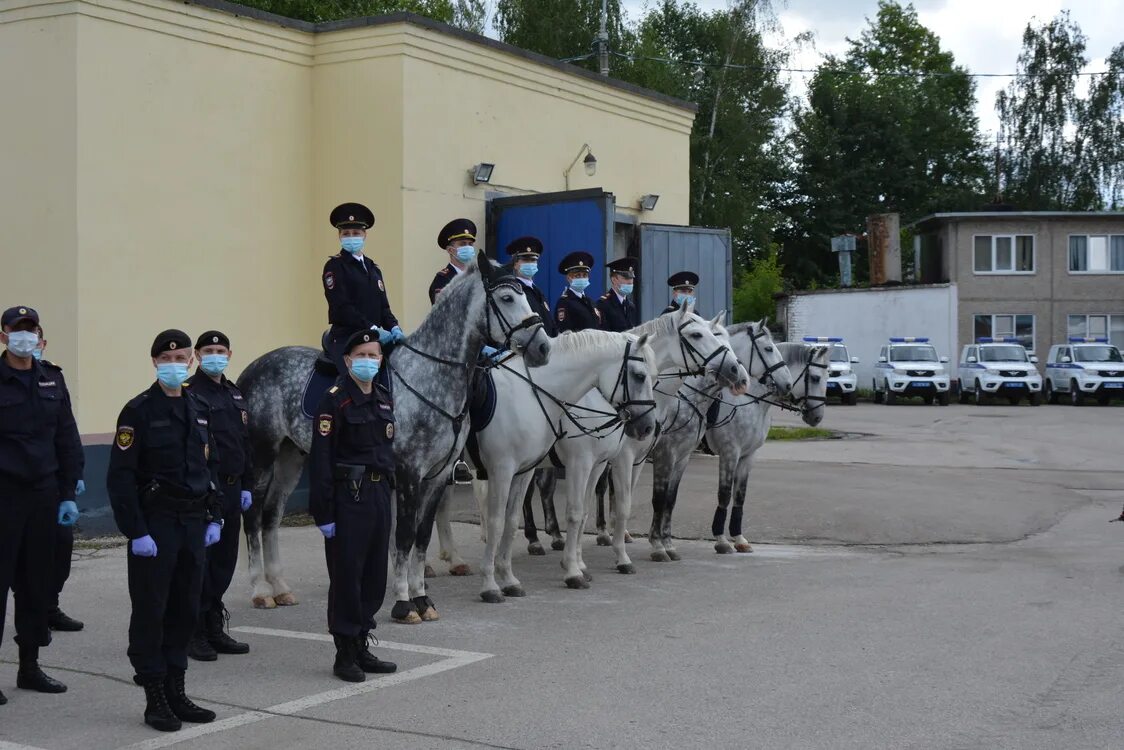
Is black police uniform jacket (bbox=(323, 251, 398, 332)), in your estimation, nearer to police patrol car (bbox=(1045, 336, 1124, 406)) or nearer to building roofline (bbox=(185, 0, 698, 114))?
building roofline (bbox=(185, 0, 698, 114))

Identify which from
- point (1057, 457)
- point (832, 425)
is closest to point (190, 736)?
point (1057, 457)

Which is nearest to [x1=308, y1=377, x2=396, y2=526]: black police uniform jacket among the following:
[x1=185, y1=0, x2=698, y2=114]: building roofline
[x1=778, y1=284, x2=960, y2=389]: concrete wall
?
[x1=185, y1=0, x2=698, y2=114]: building roofline

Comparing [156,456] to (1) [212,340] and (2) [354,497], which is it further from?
(1) [212,340]

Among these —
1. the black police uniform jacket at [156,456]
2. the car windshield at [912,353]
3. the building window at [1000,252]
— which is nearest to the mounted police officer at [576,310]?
the black police uniform jacket at [156,456]

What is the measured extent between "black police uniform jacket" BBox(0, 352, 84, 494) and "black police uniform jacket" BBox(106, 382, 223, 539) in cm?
87

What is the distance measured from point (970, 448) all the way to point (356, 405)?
60.5ft

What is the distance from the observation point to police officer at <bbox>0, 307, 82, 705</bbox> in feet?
22.2

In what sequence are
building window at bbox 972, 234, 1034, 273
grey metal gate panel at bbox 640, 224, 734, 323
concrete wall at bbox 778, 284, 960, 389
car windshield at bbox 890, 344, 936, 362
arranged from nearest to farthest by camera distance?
grey metal gate panel at bbox 640, 224, 734, 323, car windshield at bbox 890, 344, 936, 362, concrete wall at bbox 778, 284, 960, 389, building window at bbox 972, 234, 1034, 273

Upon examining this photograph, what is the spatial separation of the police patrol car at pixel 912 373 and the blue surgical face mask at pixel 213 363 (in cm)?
3338

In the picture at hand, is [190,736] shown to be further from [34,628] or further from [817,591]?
[817,591]

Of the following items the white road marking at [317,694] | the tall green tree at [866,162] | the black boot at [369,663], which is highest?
the tall green tree at [866,162]

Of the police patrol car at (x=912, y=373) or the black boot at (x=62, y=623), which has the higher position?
the police patrol car at (x=912, y=373)

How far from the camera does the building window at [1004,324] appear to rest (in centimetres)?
4603

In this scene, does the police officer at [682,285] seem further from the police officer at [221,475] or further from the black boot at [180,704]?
Result: the black boot at [180,704]
